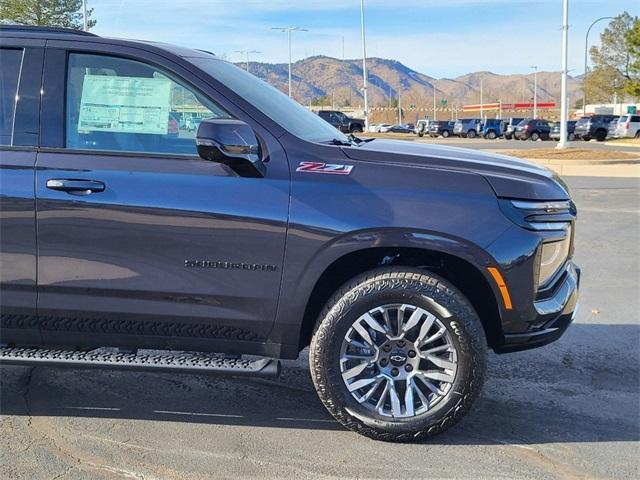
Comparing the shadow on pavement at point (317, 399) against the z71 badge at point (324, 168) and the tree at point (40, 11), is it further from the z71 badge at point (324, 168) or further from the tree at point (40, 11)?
the tree at point (40, 11)

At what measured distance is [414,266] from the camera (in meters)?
3.73

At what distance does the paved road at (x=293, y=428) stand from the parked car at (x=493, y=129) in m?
50.8

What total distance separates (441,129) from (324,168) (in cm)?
5896

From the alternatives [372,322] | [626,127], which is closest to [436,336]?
[372,322]

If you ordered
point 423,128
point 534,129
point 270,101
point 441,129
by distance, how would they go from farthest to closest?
point 423,128 < point 441,129 < point 534,129 < point 270,101

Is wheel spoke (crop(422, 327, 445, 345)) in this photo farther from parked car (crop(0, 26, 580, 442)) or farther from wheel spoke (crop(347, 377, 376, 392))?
wheel spoke (crop(347, 377, 376, 392))

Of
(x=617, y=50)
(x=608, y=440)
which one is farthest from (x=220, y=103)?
(x=617, y=50)

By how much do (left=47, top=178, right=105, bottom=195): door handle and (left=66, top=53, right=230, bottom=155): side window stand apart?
0.22 m

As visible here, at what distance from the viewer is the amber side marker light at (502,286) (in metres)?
3.51

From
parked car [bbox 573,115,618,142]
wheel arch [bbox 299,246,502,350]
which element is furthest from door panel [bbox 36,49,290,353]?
parked car [bbox 573,115,618,142]

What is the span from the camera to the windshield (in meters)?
3.80

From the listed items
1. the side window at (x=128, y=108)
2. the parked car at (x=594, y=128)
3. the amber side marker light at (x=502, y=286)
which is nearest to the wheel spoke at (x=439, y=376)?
the amber side marker light at (x=502, y=286)

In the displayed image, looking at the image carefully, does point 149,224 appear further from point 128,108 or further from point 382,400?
point 382,400

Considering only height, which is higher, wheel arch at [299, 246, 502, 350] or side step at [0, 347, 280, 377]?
wheel arch at [299, 246, 502, 350]
